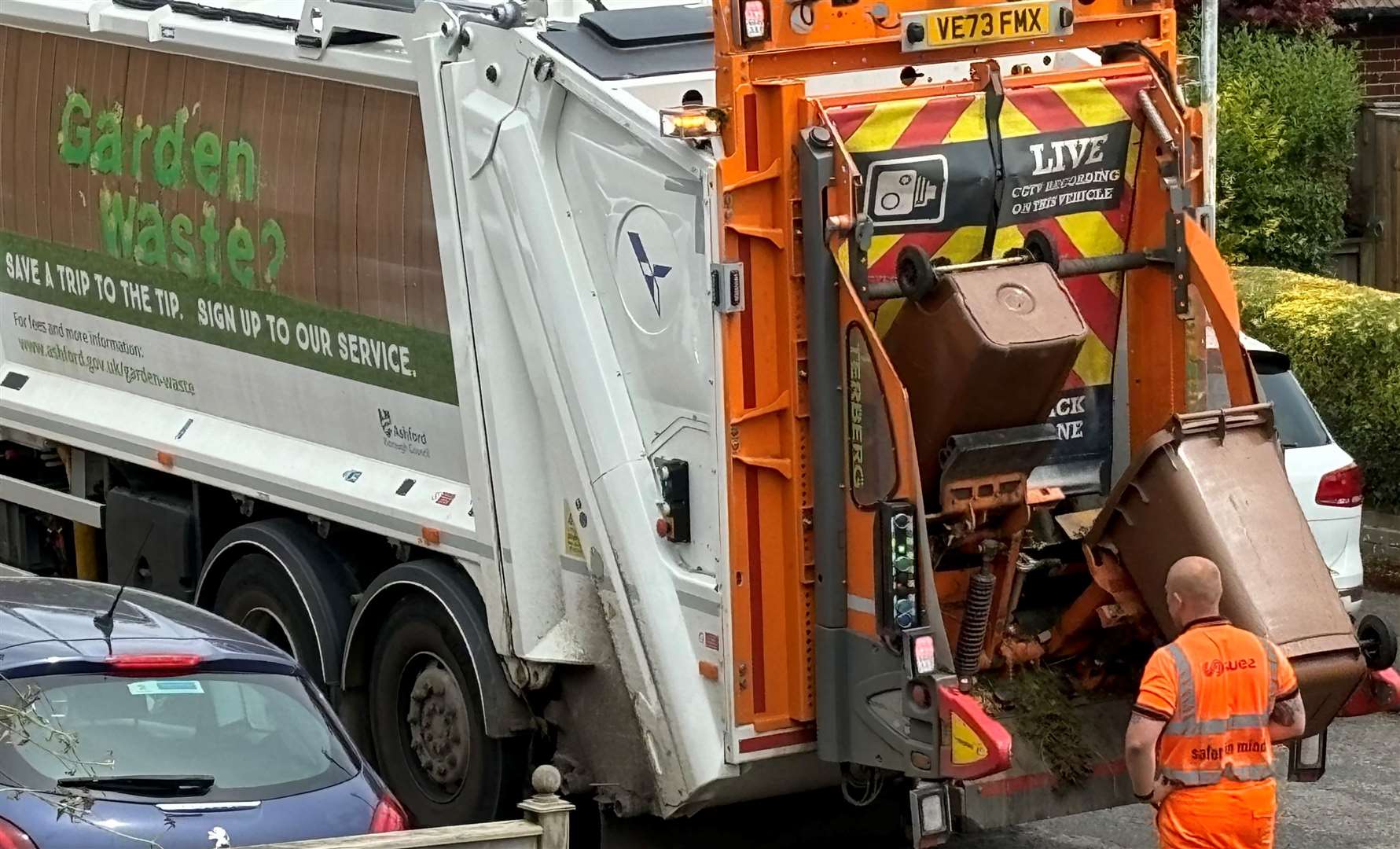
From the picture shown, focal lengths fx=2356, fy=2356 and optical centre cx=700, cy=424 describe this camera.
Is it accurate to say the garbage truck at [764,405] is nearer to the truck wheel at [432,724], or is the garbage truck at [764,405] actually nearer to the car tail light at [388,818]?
the truck wheel at [432,724]

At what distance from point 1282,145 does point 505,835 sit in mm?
10867

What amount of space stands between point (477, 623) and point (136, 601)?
1.21 meters

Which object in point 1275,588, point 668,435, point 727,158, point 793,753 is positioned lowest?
point 793,753

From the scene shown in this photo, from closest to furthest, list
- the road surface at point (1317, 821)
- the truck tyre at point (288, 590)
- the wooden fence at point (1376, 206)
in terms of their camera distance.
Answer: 1. the road surface at point (1317, 821)
2. the truck tyre at point (288, 590)
3. the wooden fence at point (1376, 206)

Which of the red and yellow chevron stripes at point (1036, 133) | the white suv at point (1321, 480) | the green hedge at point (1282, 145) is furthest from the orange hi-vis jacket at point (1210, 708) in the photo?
the green hedge at point (1282, 145)

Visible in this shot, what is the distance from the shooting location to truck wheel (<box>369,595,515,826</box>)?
26.3 feet

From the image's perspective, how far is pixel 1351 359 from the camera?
12531 mm

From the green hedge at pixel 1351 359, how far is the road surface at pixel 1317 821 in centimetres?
321

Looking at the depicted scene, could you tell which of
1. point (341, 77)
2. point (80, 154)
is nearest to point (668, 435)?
point (341, 77)

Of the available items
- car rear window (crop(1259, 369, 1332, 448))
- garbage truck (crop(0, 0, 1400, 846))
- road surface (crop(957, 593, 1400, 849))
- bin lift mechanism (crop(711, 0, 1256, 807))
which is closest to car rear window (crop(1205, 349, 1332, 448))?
car rear window (crop(1259, 369, 1332, 448))

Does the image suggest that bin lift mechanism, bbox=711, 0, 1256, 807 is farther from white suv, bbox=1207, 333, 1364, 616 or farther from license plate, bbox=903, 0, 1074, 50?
white suv, bbox=1207, 333, 1364, 616

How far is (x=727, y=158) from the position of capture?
6.82m

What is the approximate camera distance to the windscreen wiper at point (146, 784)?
20.0 ft

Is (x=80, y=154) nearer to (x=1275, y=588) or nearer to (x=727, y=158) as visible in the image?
(x=727, y=158)
